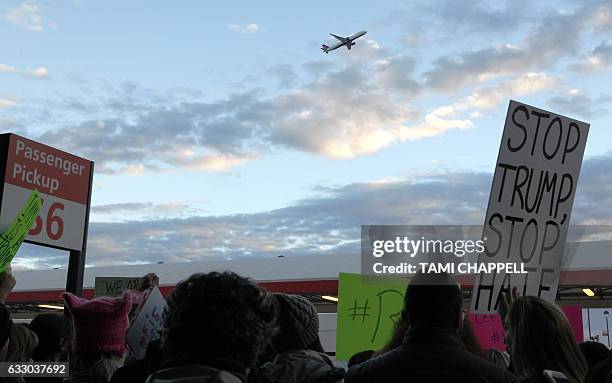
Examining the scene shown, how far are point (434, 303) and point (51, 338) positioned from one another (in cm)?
269

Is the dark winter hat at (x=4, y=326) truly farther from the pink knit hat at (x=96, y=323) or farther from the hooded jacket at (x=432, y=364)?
the hooded jacket at (x=432, y=364)

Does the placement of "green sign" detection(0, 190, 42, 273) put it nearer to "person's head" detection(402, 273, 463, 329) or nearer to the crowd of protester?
the crowd of protester

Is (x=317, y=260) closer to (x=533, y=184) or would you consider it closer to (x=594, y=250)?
(x=594, y=250)

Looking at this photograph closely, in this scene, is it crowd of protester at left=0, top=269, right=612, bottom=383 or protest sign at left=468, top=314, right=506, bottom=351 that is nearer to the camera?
crowd of protester at left=0, top=269, right=612, bottom=383

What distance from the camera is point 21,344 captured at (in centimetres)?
411

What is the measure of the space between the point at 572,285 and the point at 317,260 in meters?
8.69

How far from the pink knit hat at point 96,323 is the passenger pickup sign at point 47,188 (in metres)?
4.95

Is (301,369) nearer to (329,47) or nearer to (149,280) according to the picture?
(149,280)

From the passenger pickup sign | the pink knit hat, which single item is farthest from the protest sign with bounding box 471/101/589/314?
the passenger pickup sign

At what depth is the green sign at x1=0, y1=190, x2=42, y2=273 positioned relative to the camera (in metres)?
4.89

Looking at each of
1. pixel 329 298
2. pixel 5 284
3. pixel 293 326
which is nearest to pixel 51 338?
pixel 5 284

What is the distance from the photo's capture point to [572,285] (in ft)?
58.1

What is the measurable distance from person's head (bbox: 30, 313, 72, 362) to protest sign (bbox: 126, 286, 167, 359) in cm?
98

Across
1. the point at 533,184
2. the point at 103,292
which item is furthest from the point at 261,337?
the point at 103,292
